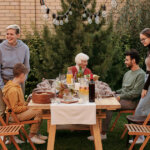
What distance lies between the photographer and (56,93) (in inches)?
152

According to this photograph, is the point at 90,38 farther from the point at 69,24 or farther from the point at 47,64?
the point at 47,64

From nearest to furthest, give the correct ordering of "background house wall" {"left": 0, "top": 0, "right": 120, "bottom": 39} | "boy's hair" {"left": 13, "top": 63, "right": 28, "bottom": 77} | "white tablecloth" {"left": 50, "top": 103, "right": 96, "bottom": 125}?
"white tablecloth" {"left": 50, "top": 103, "right": 96, "bottom": 125}
"boy's hair" {"left": 13, "top": 63, "right": 28, "bottom": 77}
"background house wall" {"left": 0, "top": 0, "right": 120, "bottom": 39}

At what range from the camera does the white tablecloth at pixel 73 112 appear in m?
3.28

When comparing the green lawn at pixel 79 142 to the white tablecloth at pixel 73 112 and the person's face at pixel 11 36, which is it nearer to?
the white tablecloth at pixel 73 112

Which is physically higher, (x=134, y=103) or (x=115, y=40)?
(x=115, y=40)

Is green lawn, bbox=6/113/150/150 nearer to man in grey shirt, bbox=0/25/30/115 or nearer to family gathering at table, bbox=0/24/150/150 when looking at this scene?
family gathering at table, bbox=0/24/150/150

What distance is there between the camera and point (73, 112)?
3.29 m

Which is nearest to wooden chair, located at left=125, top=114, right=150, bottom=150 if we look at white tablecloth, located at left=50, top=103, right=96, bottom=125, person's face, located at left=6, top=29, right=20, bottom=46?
white tablecloth, located at left=50, top=103, right=96, bottom=125

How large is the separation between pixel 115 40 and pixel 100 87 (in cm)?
299

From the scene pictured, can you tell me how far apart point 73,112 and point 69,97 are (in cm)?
23

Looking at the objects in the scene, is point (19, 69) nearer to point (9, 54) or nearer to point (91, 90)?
point (9, 54)

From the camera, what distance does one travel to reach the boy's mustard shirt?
382 cm

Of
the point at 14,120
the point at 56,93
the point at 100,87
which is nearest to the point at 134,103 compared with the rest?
the point at 100,87

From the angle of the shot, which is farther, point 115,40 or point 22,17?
point 22,17
